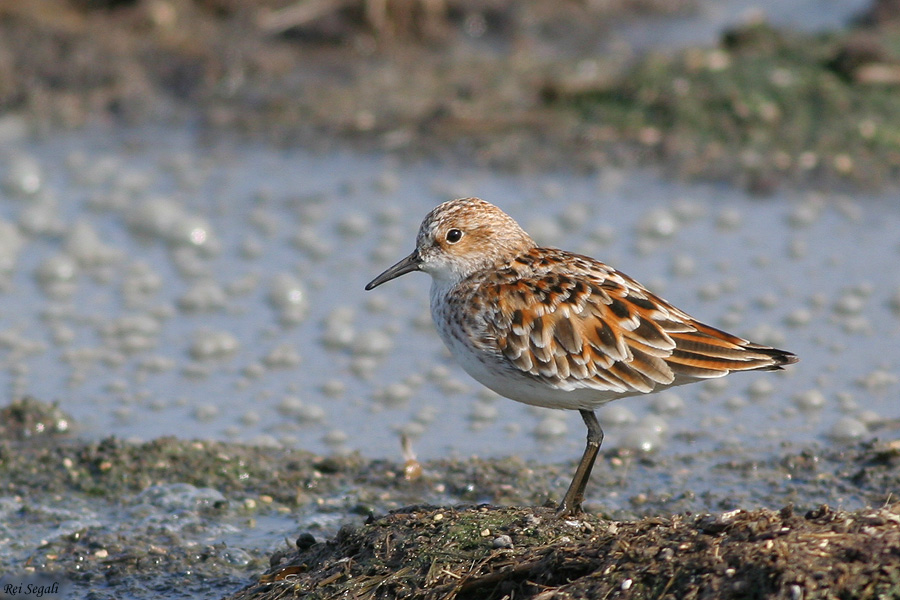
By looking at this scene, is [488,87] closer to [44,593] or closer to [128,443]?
[128,443]

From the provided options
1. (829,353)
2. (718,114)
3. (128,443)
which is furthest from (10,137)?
(829,353)

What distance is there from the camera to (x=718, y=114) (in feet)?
31.1

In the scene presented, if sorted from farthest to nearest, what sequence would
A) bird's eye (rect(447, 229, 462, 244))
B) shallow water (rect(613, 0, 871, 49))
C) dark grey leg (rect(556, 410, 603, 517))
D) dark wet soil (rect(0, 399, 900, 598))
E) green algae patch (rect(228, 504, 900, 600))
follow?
1. shallow water (rect(613, 0, 871, 49))
2. bird's eye (rect(447, 229, 462, 244))
3. dark grey leg (rect(556, 410, 603, 517))
4. dark wet soil (rect(0, 399, 900, 598))
5. green algae patch (rect(228, 504, 900, 600))

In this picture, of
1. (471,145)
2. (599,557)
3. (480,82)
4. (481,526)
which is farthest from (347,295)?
(599,557)

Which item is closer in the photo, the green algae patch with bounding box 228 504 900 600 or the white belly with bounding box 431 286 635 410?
the green algae patch with bounding box 228 504 900 600

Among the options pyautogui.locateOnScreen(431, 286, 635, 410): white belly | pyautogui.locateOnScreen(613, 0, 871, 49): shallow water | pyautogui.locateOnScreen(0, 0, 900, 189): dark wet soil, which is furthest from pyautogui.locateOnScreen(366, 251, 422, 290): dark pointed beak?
A: pyautogui.locateOnScreen(613, 0, 871, 49): shallow water

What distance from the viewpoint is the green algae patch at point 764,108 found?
357 inches

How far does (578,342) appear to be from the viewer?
16.1 ft

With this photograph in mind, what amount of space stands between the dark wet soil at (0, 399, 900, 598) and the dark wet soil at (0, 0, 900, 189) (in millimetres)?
3805

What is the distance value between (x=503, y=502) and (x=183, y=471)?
1562mm

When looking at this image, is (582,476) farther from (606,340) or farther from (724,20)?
(724,20)

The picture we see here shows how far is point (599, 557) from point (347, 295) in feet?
13.4

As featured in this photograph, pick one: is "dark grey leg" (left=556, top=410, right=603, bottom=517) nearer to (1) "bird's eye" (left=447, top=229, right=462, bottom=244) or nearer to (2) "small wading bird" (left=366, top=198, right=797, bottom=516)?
(2) "small wading bird" (left=366, top=198, right=797, bottom=516)

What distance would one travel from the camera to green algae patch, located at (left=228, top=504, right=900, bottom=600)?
3.75 m
